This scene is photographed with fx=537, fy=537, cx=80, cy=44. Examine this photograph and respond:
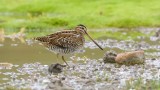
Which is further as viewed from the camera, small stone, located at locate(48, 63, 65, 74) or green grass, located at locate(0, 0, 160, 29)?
green grass, located at locate(0, 0, 160, 29)

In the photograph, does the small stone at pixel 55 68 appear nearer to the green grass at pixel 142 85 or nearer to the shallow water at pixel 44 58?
the shallow water at pixel 44 58

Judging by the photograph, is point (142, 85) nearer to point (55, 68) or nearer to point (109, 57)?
point (55, 68)

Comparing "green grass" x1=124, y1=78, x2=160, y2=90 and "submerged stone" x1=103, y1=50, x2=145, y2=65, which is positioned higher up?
"submerged stone" x1=103, y1=50, x2=145, y2=65

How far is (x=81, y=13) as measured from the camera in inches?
1903

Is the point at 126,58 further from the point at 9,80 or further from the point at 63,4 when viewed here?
the point at 63,4

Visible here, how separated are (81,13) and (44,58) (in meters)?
25.3

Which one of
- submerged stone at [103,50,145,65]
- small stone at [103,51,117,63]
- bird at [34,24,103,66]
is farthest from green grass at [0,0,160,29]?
bird at [34,24,103,66]

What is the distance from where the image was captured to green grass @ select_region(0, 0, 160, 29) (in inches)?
1668

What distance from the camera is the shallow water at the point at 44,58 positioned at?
17422mm

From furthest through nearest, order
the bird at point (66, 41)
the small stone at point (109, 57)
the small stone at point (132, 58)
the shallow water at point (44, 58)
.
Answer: the small stone at point (109, 57), the small stone at point (132, 58), the bird at point (66, 41), the shallow water at point (44, 58)

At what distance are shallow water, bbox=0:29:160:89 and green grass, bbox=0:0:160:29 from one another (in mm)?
8675

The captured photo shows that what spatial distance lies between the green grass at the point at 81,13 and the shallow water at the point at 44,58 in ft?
28.5

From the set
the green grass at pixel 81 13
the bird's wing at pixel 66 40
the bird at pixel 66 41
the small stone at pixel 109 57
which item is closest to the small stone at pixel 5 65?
the bird at pixel 66 41

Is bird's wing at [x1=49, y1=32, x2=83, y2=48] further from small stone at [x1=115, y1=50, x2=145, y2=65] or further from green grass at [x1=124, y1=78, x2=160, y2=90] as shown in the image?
green grass at [x1=124, y1=78, x2=160, y2=90]
